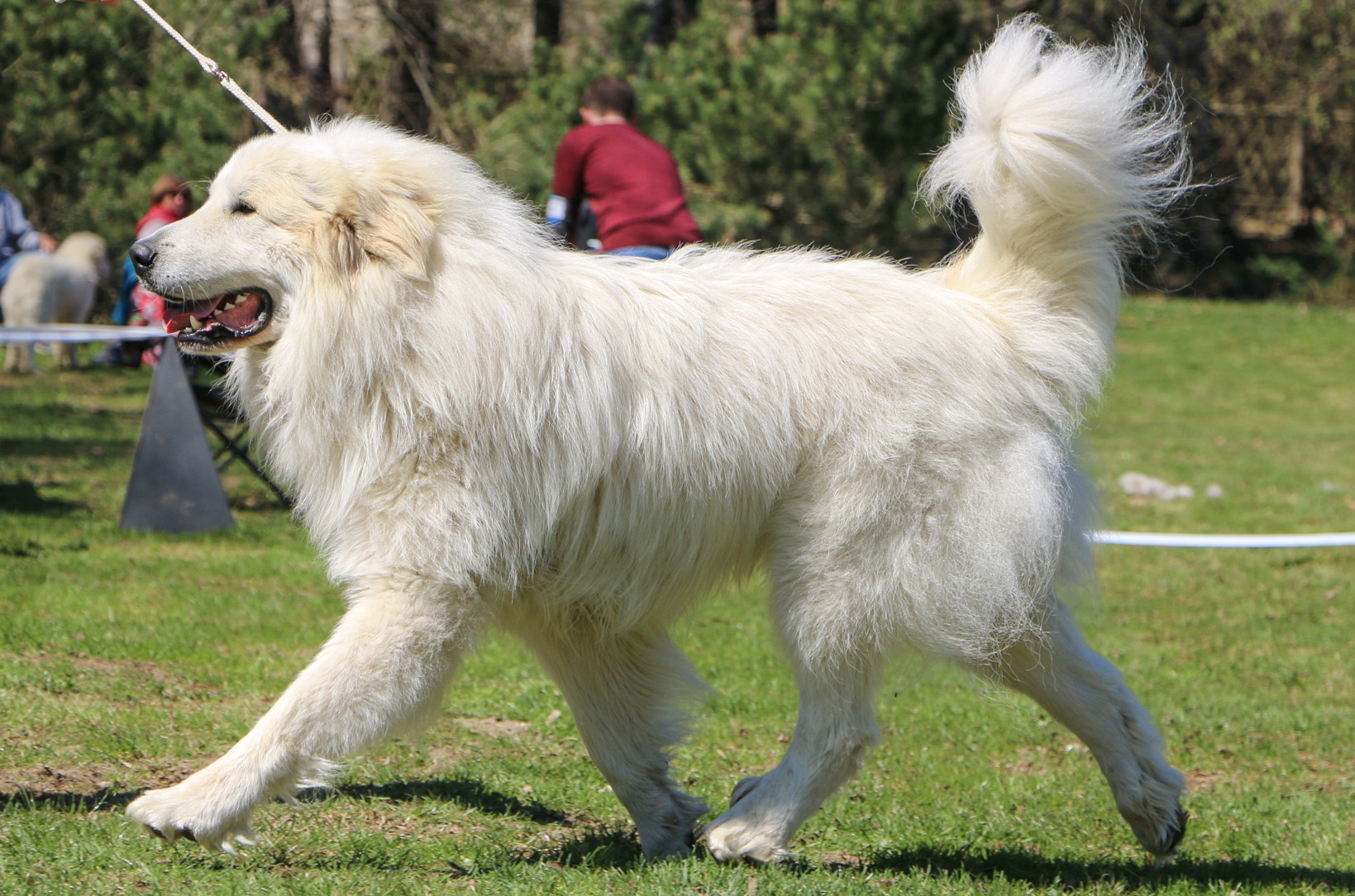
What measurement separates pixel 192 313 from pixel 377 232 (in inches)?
22.5

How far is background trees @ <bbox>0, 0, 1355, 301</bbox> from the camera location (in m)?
15.8

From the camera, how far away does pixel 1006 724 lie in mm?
5754

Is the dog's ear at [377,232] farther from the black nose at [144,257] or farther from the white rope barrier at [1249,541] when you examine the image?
the white rope barrier at [1249,541]

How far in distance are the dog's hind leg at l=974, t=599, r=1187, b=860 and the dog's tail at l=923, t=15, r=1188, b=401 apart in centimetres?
75

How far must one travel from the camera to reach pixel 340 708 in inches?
124

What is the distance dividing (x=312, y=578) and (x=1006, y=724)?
3828 millimetres

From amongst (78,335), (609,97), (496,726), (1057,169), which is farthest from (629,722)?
(78,335)

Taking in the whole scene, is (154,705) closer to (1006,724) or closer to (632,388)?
(632,388)

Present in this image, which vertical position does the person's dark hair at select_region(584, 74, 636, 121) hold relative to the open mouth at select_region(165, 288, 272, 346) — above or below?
above

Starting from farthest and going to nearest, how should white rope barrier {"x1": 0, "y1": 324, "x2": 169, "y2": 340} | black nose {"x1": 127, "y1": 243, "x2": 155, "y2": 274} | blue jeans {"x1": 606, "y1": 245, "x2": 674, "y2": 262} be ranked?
white rope barrier {"x1": 0, "y1": 324, "x2": 169, "y2": 340}
blue jeans {"x1": 606, "y1": 245, "x2": 674, "y2": 262}
black nose {"x1": 127, "y1": 243, "x2": 155, "y2": 274}

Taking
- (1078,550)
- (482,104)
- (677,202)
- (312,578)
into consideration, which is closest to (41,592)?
(312,578)

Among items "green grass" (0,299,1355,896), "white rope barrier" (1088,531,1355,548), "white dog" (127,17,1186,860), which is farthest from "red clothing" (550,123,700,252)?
"white dog" (127,17,1186,860)

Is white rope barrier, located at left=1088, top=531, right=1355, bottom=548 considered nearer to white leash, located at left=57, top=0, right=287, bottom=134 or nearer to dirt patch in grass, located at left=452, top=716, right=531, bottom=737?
dirt patch in grass, located at left=452, top=716, right=531, bottom=737

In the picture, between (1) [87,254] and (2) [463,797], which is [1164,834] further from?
(1) [87,254]
